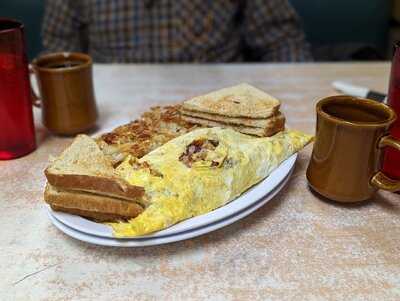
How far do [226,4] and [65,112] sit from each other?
102cm

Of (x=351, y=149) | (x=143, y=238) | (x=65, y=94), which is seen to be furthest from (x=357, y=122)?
(x=65, y=94)

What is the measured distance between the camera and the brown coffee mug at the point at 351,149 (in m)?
0.73

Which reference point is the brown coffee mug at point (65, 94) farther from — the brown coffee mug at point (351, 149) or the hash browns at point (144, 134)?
the brown coffee mug at point (351, 149)

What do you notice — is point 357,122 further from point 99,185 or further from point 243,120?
point 99,185

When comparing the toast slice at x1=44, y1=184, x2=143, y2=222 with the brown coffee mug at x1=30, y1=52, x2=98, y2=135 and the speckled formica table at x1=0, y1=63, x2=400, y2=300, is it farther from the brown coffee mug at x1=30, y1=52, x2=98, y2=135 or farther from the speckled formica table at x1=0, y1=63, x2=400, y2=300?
the brown coffee mug at x1=30, y1=52, x2=98, y2=135

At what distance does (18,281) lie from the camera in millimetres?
646

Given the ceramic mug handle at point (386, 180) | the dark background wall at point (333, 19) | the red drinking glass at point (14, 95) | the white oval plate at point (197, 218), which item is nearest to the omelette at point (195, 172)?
the white oval plate at point (197, 218)

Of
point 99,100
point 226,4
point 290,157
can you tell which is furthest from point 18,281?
point 226,4

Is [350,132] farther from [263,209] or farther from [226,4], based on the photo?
[226,4]

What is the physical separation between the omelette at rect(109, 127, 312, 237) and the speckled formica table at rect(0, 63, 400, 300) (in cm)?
6

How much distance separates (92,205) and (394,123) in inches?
20.0

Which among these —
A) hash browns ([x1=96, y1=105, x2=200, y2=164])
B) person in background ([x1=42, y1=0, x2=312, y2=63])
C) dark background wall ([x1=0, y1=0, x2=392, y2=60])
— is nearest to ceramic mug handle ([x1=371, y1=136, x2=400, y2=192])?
hash browns ([x1=96, y1=105, x2=200, y2=164])

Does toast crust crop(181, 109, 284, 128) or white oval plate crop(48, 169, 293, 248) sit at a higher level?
toast crust crop(181, 109, 284, 128)

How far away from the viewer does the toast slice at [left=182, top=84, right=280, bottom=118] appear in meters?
0.85
